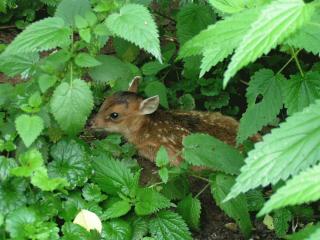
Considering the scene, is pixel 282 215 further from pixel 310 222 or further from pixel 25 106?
pixel 25 106

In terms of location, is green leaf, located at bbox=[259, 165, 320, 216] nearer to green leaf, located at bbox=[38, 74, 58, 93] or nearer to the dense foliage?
the dense foliage

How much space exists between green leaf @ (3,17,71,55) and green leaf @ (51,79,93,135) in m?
0.27

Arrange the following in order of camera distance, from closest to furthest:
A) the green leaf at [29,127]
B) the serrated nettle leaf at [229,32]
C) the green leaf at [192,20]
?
the serrated nettle leaf at [229,32]
the green leaf at [29,127]
the green leaf at [192,20]

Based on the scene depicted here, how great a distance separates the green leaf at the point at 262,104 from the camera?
3.74 m

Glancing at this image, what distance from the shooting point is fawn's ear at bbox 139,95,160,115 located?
16.7ft

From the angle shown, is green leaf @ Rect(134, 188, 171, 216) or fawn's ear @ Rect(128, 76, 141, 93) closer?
green leaf @ Rect(134, 188, 171, 216)

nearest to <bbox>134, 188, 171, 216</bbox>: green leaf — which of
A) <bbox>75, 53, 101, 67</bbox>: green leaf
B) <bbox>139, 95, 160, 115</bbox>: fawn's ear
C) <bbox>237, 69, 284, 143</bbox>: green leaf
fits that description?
<bbox>237, 69, 284, 143</bbox>: green leaf

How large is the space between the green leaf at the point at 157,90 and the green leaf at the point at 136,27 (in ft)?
5.11

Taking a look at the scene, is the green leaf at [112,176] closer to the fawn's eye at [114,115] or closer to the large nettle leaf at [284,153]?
the fawn's eye at [114,115]

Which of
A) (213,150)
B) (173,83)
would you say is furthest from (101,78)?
(173,83)

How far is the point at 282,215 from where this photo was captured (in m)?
4.16

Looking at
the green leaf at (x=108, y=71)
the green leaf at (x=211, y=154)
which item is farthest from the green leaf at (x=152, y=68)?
the green leaf at (x=211, y=154)

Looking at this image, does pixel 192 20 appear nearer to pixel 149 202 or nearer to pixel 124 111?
pixel 124 111

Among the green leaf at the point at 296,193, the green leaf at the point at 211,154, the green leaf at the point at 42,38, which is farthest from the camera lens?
the green leaf at the point at 211,154
